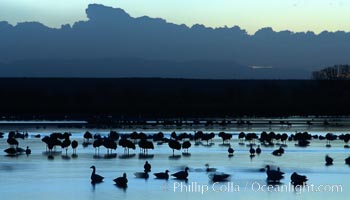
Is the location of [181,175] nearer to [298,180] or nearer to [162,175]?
[162,175]

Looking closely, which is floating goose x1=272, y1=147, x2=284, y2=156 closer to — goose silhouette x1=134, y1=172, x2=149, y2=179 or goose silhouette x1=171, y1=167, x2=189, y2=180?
goose silhouette x1=134, y1=172, x2=149, y2=179

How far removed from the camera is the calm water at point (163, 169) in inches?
901

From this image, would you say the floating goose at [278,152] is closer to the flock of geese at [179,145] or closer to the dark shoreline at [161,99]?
the flock of geese at [179,145]

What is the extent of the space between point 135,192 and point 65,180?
3.42m

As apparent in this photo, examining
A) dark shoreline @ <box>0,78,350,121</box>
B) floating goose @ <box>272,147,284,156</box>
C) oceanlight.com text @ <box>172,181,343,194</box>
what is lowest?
oceanlight.com text @ <box>172,181,343,194</box>

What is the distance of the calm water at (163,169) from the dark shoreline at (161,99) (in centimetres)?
3387

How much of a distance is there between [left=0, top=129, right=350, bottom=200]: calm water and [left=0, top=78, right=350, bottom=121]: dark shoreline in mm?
33872

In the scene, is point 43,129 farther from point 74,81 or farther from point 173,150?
point 74,81

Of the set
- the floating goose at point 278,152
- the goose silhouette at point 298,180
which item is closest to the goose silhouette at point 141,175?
the goose silhouette at point 298,180

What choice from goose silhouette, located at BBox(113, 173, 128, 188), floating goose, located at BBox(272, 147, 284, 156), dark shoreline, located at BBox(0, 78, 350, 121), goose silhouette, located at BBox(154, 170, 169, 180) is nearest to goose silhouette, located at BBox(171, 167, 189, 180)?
goose silhouette, located at BBox(154, 170, 169, 180)

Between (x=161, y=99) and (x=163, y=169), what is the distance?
88.7 m

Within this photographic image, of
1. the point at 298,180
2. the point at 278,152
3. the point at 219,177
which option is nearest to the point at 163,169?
the point at 219,177

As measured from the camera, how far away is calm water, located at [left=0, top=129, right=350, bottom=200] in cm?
2288

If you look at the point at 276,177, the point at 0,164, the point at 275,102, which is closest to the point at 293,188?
the point at 276,177
